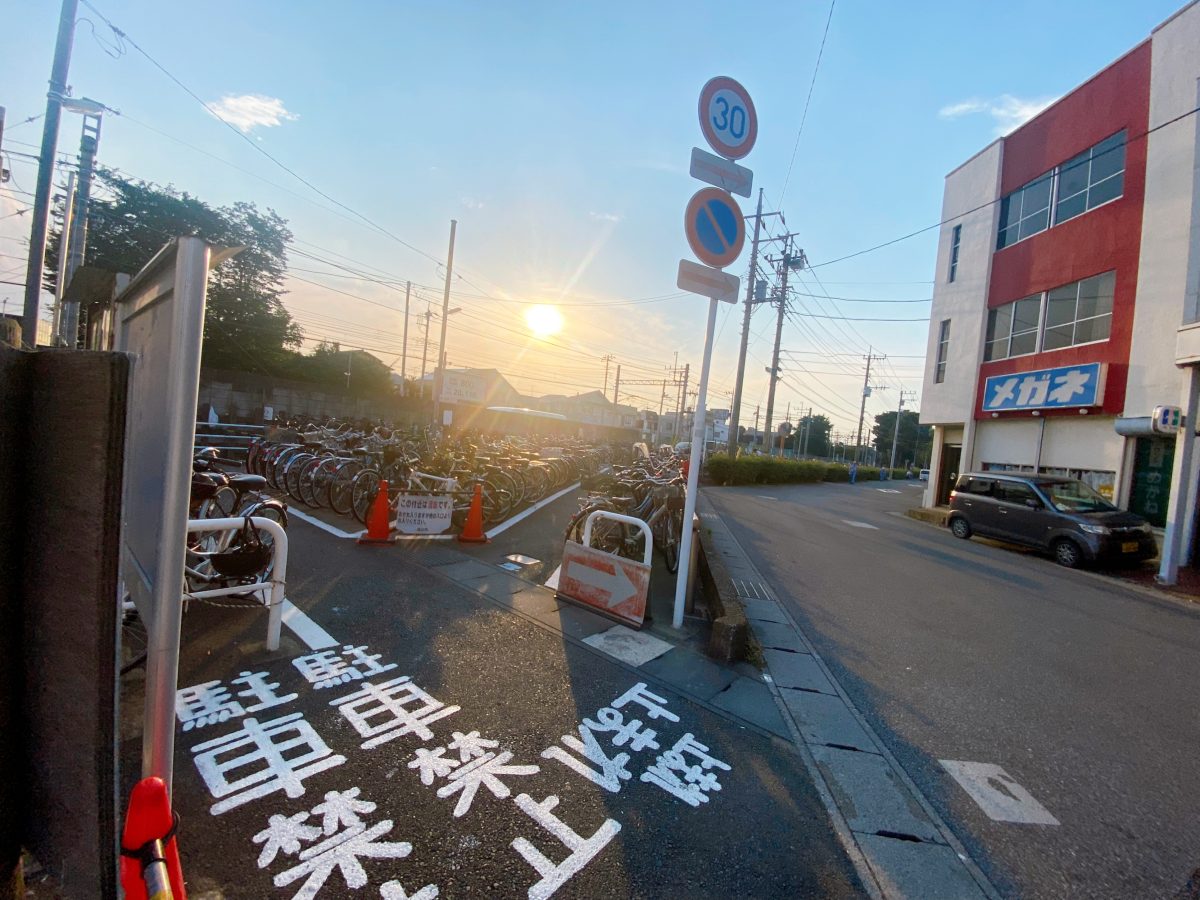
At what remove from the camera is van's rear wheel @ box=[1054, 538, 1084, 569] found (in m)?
9.45

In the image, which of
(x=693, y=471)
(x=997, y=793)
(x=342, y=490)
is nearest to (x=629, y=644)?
(x=693, y=471)

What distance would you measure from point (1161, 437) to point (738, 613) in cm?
1198

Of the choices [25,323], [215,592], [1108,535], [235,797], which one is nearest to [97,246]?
[25,323]

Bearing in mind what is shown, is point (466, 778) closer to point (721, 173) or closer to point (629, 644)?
point (629, 644)

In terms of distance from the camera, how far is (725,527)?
1067 centimetres

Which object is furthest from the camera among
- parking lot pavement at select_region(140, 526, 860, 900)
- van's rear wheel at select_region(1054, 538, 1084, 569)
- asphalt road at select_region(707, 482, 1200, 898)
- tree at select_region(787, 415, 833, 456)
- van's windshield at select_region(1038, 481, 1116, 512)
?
tree at select_region(787, 415, 833, 456)

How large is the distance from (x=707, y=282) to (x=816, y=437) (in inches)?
2894

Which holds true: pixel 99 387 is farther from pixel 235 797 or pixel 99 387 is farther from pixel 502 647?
pixel 502 647

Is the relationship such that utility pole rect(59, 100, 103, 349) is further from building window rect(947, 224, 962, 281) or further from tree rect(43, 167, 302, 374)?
building window rect(947, 224, 962, 281)

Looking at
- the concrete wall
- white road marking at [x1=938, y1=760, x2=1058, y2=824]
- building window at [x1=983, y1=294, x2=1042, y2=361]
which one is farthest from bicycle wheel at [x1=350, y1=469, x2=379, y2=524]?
the concrete wall

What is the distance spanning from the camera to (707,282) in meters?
4.36

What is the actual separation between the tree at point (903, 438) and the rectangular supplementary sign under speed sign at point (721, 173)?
68.2 meters

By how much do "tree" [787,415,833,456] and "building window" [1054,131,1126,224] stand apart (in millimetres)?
56891

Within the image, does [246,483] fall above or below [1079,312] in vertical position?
below
